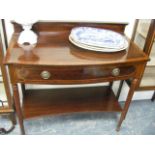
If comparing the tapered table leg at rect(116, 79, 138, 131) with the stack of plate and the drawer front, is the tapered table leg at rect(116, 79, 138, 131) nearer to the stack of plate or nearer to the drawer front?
the drawer front

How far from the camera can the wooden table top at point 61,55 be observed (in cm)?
84

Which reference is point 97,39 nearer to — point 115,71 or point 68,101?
point 115,71

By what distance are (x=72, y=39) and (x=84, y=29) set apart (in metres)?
0.12

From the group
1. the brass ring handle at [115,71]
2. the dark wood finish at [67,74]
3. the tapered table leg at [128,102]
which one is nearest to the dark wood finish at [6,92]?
the dark wood finish at [67,74]

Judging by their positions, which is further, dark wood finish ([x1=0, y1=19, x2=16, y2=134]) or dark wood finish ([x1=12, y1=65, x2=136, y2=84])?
dark wood finish ([x1=0, y1=19, x2=16, y2=134])

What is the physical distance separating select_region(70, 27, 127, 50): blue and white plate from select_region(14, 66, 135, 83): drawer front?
12 centimetres

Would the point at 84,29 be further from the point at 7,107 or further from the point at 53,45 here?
the point at 7,107

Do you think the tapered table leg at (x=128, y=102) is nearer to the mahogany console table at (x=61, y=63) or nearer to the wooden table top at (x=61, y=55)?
the mahogany console table at (x=61, y=63)

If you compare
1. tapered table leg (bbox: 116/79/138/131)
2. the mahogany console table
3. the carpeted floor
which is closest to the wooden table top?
the mahogany console table

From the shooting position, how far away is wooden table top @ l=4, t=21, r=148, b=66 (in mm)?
841

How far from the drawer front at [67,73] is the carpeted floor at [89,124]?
56 cm

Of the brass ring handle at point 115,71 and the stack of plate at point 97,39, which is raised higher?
the stack of plate at point 97,39

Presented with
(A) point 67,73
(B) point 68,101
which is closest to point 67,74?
(A) point 67,73
